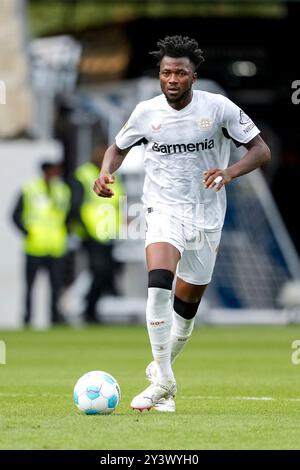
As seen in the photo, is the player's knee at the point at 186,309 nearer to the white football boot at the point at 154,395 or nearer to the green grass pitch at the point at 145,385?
the green grass pitch at the point at 145,385

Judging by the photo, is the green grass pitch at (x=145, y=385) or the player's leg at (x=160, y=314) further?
the player's leg at (x=160, y=314)

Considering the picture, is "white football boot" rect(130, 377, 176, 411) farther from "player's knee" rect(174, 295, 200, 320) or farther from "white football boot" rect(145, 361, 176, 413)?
"player's knee" rect(174, 295, 200, 320)

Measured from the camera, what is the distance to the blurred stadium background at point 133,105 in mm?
24328

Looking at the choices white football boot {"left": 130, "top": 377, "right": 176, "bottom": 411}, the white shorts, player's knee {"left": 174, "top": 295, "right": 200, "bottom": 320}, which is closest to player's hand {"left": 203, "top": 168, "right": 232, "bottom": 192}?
the white shorts

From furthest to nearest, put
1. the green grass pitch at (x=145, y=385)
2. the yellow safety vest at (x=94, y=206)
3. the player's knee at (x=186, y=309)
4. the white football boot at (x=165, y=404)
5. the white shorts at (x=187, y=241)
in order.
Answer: the yellow safety vest at (x=94, y=206) < the player's knee at (x=186, y=309) < the white shorts at (x=187, y=241) < the white football boot at (x=165, y=404) < the green grass pitch at (x=145, y=385)

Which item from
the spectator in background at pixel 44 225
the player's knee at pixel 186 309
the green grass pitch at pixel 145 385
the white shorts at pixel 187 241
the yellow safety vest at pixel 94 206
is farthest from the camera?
the spectator in background at pixel 44 225

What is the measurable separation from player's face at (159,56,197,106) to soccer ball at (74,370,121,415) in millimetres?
1956

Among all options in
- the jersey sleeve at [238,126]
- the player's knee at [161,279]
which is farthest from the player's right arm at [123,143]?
the player's knee at [161,279]

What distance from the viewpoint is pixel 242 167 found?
→ 32.0 feet

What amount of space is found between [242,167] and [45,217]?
1315 cm

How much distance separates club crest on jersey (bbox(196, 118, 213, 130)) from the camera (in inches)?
391

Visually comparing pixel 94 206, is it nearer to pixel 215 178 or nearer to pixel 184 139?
pixel 184 139

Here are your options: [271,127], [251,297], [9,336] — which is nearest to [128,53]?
[271,127]

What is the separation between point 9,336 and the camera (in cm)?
1986
